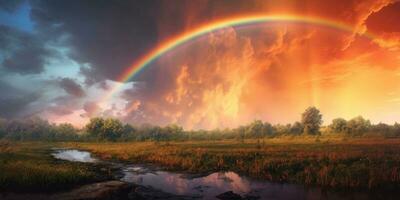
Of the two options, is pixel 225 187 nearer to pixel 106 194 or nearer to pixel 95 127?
pixel 106 194

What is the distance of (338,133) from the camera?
15262 cm

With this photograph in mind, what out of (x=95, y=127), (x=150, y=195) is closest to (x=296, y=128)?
(x=95, y=127)

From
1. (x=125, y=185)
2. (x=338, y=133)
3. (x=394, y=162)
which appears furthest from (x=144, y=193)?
(x=338, y=133)

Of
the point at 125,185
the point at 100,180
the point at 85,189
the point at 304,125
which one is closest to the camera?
the point at 85,189

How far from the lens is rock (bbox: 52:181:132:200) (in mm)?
26891

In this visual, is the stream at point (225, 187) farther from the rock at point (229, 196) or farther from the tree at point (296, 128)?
the tree at point (296, 128)

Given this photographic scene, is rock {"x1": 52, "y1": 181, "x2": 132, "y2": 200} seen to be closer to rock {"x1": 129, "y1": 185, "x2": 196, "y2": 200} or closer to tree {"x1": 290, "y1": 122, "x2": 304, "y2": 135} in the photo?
rock {"x1": 129, "y1": 185, "x2": 196, "y2": 200}

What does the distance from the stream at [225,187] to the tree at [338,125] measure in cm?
13037

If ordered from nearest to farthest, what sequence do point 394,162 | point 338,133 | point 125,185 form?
point 125,185, point 394,162, point 338,133

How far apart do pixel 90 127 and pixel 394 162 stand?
173 m

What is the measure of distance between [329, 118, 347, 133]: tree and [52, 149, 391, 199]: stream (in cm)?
13037

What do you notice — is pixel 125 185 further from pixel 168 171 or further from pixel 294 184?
pixel 294 184

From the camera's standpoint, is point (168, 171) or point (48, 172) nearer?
point (48, 172)

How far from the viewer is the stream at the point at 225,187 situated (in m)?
28.8
